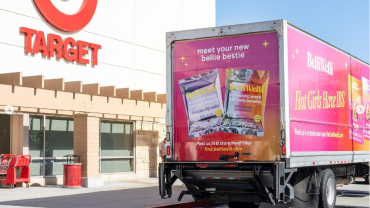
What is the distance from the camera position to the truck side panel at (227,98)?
10.7 meters

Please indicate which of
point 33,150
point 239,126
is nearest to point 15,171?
point 33,150

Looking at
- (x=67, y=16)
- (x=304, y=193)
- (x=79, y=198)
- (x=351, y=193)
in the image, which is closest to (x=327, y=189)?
(x=304, y=193)

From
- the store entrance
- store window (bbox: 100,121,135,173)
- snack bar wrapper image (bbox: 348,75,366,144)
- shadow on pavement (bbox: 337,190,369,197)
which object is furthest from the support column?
snack bar wrapper image (bbox: 348,75,366,144)

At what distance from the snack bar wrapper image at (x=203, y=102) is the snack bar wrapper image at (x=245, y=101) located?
0.65 ft

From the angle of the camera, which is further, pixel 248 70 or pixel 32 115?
pixel 32 115

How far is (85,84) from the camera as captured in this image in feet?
70.3

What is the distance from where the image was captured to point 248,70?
10836 millimetres

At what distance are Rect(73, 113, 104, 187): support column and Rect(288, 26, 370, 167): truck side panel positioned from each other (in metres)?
9.77

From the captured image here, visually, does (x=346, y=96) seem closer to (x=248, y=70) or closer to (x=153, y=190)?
(x=248, y=70)

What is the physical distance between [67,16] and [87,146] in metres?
6.05

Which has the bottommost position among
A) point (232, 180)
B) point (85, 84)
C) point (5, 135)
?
point (232, 180)

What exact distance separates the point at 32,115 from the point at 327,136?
1191cm

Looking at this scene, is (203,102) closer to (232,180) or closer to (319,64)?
(232,180)

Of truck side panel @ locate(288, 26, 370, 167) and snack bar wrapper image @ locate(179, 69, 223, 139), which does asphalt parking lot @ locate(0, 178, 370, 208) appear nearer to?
truck side panel @ locate(288, 26, 370, 167)
